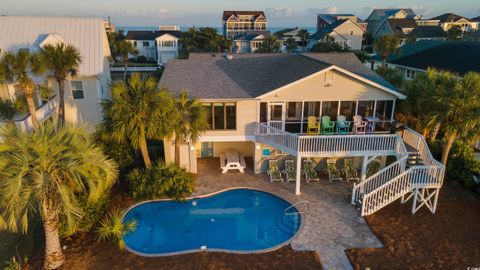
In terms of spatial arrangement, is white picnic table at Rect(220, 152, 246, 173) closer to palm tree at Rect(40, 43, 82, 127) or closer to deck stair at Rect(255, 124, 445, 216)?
deck stair at Rect(255, 124, 445, 216)

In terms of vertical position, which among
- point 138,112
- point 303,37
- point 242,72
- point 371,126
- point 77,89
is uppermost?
point 303,37

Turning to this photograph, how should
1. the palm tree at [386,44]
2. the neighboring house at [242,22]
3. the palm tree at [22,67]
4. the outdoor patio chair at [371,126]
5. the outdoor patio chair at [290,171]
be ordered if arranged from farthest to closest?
the neighboring house at [242,22] → the palm tree at [386,44] → the outdoor patio chair at [290,171] → the outdoor patio chair at [371,126] → the palm tree at [22,67]

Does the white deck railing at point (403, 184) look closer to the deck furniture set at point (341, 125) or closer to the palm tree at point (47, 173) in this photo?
the deck furniture set at point (341, 125)

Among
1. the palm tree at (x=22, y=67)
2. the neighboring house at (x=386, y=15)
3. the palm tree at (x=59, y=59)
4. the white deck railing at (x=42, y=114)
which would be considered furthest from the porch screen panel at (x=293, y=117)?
the neighboring house at (x=386, y=15)

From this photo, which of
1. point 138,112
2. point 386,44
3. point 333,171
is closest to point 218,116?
point 138,112

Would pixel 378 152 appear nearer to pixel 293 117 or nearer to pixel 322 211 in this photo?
pixel 322 211

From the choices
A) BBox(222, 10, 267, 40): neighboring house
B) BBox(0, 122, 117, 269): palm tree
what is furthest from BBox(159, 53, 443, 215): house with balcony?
BBox(222, 10, 267, 40): neighboring house

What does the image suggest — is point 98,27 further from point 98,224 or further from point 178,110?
point 98,224
